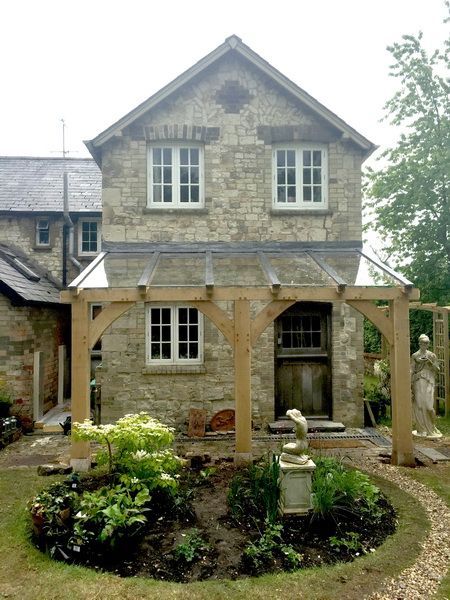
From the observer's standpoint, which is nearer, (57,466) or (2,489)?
(2,489)

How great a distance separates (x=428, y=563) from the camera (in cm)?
479

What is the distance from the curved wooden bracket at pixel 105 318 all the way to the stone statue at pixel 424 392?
658 centimetres

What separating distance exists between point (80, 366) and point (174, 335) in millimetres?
2981

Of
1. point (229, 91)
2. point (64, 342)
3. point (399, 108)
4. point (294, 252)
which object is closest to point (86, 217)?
point (64, 342)

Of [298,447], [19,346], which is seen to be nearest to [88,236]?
[19,346]

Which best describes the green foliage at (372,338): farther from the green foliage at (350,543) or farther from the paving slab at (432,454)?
the green foliage at (350,543)

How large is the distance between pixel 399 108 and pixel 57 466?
1456 cm

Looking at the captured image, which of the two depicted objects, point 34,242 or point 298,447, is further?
point 34,242

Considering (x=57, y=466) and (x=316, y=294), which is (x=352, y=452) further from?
(x=57, y=466)

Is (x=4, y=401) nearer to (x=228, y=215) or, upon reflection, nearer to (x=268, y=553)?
(x=228, y=215)

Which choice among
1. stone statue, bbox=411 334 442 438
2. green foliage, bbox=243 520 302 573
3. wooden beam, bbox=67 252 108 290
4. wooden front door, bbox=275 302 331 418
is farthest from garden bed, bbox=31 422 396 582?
wooden front door, bbox=275 302 331 418

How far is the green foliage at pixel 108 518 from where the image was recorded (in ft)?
15.8

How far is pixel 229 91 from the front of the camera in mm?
10492

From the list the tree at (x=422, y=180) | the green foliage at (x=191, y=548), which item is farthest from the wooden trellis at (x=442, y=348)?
the green foliage at (x=191, y=548)
